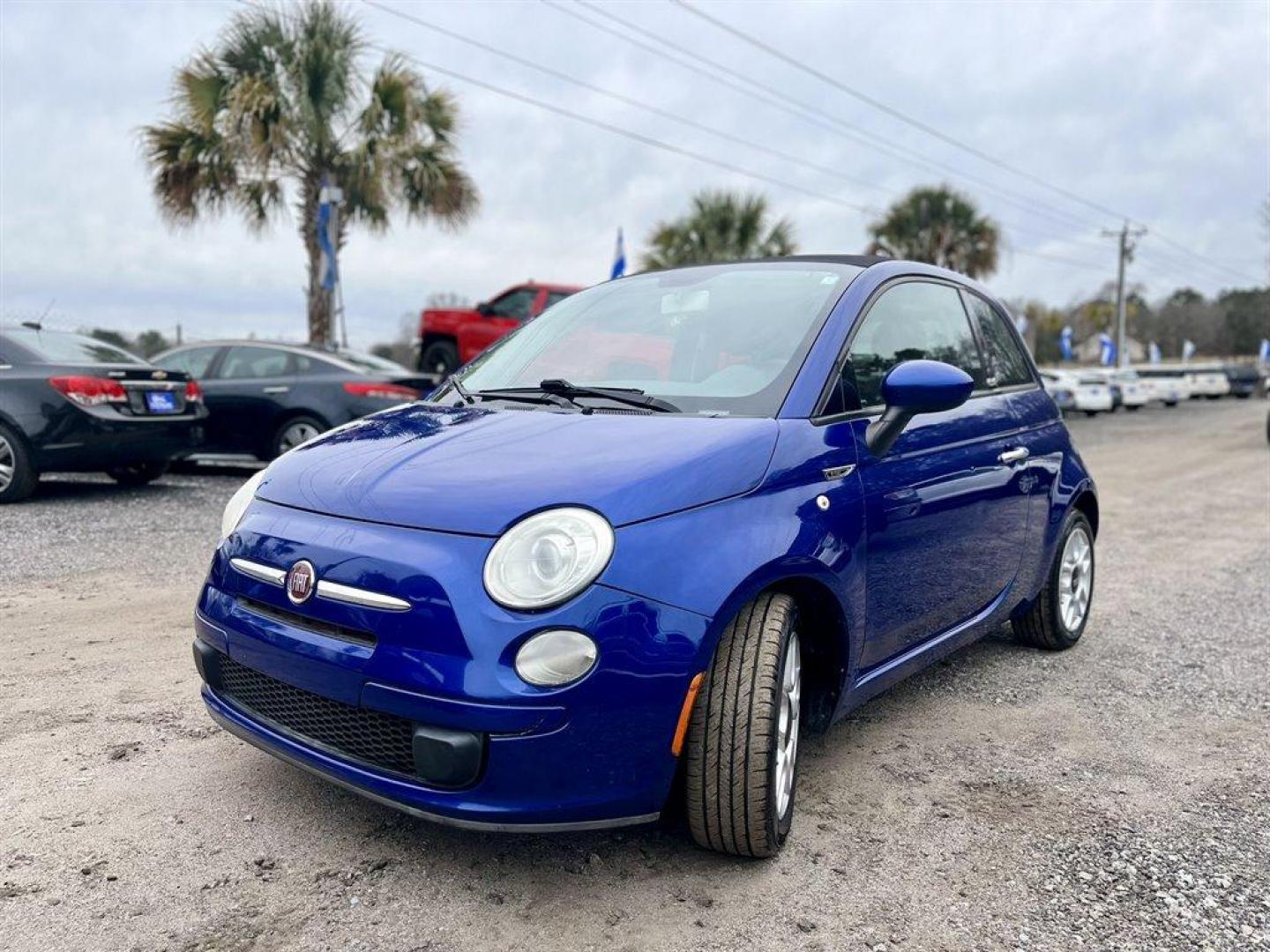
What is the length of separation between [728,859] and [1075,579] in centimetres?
275

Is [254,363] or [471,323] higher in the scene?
[471,323]

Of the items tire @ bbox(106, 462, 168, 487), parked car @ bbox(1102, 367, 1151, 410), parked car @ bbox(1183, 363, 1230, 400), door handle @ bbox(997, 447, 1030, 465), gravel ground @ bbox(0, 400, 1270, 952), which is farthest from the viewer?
parked car @ bbox(1183, 363, 1230, 400)

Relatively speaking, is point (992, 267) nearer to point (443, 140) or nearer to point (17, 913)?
point (443, 140)

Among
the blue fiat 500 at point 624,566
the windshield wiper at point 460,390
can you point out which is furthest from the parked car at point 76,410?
the blue fiat 500 at point 624,566

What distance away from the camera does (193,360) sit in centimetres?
977

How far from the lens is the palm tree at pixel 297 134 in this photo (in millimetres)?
14398

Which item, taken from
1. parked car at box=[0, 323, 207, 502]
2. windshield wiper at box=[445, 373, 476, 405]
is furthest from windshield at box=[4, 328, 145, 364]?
windshield wiper at box=[445, 373, 476, 405]

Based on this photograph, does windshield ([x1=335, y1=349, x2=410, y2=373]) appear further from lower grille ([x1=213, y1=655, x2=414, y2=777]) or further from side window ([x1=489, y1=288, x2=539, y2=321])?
lower grille ([x1=213, y1=655, x2=414, y2=777])

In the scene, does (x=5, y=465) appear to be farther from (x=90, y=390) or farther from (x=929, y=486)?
(x=929, y=486)

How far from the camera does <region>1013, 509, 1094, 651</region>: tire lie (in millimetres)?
4332

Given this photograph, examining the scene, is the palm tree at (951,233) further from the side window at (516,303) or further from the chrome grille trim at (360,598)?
the chrome grille trim at (360,598)

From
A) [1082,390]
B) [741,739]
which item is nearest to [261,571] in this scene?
[741,739]

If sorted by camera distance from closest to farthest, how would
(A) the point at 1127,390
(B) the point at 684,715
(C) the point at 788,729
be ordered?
(B) the point at 684,715 < (C) the point at 788,729 < (A) the point at 1127,390

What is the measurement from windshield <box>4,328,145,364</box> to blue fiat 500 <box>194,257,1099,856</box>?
223 inches
